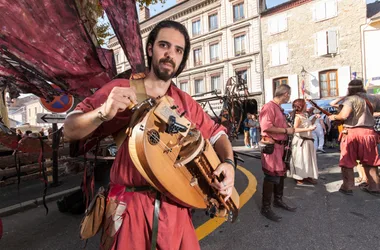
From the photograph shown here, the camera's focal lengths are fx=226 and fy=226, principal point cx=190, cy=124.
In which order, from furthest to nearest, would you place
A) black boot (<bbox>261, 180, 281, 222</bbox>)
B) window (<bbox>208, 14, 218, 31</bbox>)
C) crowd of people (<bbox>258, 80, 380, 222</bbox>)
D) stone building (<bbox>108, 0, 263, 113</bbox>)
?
1. window (<bbox>208, 14, 218, 31</bbox>)
2. stone building (<bbox>108, 0, 263, 113</bbox>)
3. crowd of people (<bbox>258, 80, 380, 222</bbox>)
4. black boot (<bbox>261, 180, 281, 222</bbox>)

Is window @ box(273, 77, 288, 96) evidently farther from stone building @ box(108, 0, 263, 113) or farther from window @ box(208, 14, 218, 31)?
window @ box(208, 14, 218, 31)

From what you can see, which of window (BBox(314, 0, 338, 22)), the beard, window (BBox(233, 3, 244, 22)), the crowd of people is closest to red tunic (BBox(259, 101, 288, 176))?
the crowd of people

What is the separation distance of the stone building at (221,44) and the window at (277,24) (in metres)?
1.15

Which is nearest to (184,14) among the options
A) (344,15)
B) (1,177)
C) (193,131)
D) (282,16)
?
(282,16)

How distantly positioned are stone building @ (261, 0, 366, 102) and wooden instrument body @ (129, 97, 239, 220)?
49.5ft

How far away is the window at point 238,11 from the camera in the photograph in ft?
69.1

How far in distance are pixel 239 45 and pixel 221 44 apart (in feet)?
6.39

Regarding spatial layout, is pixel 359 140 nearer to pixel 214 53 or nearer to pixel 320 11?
pixel 320 11

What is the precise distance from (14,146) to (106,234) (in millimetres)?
2747

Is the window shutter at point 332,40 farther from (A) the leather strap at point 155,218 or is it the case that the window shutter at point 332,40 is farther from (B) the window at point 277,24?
(A) the leather strap at point 155,218

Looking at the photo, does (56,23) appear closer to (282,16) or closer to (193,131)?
(193,131)

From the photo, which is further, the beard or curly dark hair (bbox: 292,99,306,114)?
curly dark hair (bbox: 292,99,306,114)

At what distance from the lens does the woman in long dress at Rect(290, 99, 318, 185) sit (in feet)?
16.1

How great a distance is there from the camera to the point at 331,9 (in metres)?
16.5
